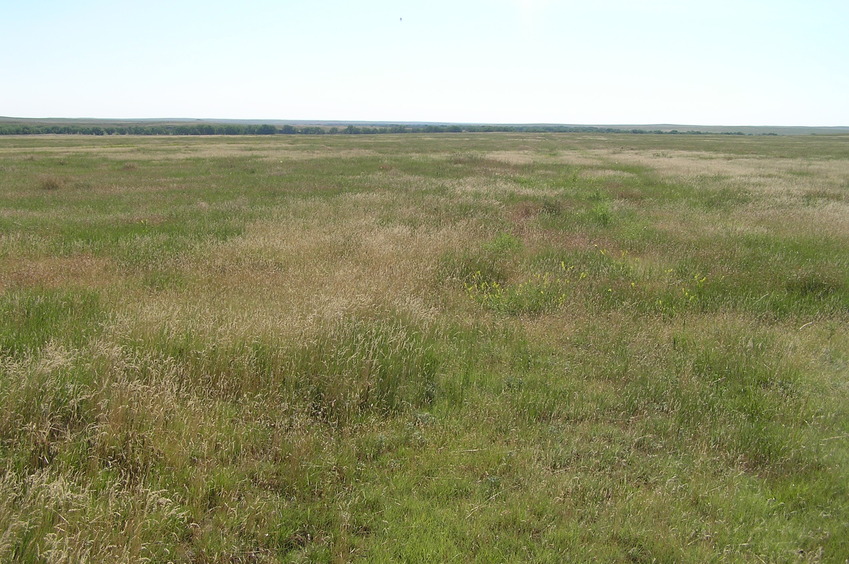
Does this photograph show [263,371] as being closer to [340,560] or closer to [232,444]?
[232,444]

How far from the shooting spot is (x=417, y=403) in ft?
16.5

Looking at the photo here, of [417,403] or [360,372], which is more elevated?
[360,372]

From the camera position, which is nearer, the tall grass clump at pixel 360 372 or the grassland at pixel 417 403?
the grassland at pixel 417 403

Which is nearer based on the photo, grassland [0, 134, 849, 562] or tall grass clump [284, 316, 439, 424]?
grassland [0, 134, 849, 562]

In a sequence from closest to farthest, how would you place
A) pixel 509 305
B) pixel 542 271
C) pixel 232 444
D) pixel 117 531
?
pixel 117 531, pixel 232 444, pixel 509 305, pixel 542 271

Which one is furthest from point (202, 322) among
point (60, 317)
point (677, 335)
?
point (677, 335)

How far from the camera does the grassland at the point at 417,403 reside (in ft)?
10.9

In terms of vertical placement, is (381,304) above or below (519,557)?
above

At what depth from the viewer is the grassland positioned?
3.32 metres

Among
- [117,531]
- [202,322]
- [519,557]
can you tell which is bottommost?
[519,557]

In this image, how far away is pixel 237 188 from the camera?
69.1 feet

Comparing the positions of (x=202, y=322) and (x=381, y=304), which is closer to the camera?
(x=202, y=322)

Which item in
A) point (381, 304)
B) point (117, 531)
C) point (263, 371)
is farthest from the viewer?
point (381, 304)

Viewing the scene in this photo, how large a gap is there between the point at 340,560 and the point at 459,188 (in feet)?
59.9
